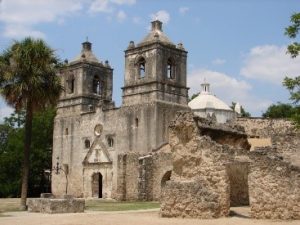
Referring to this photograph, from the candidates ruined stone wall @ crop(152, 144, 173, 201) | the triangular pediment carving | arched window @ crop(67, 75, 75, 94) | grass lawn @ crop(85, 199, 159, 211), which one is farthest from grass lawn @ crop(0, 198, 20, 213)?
arched window @ crop(67, 75, 75, 94)

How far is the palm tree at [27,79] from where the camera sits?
22719 millimetres

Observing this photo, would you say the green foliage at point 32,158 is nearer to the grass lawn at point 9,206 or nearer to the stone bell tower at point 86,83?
the stone bell tower at point 86,83

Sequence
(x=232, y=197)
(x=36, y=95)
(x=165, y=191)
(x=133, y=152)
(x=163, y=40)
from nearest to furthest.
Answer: (x=165, y=191), (x=232, y=197), (x=36, y=95), (x=133, y=152), (x=163, y=40)

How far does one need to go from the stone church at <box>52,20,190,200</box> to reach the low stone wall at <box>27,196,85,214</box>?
1212cm

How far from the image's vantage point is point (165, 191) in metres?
15.7

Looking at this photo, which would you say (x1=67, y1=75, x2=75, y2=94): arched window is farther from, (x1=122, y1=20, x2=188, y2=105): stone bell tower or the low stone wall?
the low stone wall

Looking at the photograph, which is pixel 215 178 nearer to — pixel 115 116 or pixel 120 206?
pixel 120 206

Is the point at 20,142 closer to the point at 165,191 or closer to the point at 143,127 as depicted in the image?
the point at 143,127

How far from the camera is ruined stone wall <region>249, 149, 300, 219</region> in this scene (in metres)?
14.3

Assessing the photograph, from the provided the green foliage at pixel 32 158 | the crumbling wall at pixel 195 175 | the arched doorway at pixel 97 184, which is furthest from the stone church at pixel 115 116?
the crumbling wall at pixel 195 175

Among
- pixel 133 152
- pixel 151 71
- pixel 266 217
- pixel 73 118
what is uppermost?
pixel 151 71

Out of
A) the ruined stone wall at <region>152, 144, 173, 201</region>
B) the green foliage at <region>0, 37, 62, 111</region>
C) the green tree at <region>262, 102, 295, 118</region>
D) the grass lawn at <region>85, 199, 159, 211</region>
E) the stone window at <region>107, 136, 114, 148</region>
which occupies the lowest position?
the grass lawn at <region>85, 199, 159, 211</region>

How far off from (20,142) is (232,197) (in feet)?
104

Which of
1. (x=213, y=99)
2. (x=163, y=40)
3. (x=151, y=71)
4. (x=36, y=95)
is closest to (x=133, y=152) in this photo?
(x=151, y=71)
